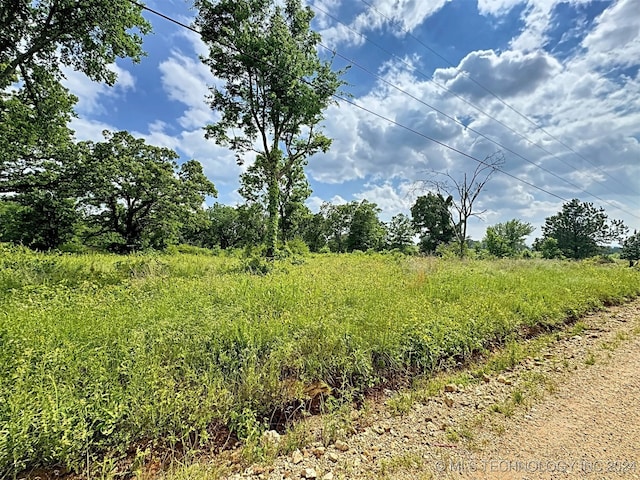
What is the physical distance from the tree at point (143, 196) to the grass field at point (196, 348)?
59.7ft

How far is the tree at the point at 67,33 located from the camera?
25.9 feet

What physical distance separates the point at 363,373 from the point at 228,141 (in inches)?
578

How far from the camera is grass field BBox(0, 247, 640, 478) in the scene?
2275 mm

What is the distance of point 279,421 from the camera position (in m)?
2.97

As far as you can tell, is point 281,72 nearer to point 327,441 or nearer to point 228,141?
point 228,141

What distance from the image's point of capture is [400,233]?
46.2 m

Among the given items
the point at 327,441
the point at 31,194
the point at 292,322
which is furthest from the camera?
the point at 31,194

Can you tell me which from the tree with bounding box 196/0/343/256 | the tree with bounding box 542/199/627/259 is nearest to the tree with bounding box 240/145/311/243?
the tree with bounding box 196/0/343/256

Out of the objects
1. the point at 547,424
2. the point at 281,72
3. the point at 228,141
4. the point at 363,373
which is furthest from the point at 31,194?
the point at 547,424

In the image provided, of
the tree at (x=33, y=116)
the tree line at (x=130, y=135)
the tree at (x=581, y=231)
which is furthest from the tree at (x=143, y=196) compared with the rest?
the tree at (x=581, y=231)

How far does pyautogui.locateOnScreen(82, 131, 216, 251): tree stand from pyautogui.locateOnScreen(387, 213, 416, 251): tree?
97.3ft

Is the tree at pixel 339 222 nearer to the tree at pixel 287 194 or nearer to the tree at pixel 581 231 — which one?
the tree at pixel 287 194

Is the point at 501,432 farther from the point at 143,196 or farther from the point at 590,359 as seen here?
the point at 143,196

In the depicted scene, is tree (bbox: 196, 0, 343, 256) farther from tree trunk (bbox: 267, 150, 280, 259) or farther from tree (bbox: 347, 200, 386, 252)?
tree (bbox: 347, 200, 386, 252)
